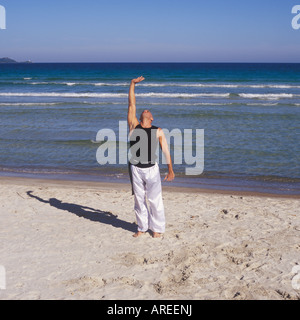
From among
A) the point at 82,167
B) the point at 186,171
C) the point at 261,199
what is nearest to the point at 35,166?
the point at 82,167

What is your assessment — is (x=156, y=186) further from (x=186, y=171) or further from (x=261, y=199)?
(x=186, y=171)

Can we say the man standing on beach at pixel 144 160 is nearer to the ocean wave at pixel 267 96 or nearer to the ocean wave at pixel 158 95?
the ocean wave at pixel 158 95

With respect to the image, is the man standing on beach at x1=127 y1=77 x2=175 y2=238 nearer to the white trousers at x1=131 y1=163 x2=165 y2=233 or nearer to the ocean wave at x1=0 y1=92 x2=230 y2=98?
the white trousers at x1=131 y1=163 x2=165 y2=233

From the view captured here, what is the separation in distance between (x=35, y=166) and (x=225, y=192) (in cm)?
524

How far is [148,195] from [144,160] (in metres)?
0.52

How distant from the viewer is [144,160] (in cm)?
561

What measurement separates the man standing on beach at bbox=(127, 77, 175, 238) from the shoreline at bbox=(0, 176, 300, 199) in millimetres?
3245

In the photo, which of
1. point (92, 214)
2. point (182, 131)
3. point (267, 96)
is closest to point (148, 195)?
point (92, 214)

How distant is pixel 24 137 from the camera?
14.8m

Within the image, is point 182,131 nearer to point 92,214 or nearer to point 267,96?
point 92,214

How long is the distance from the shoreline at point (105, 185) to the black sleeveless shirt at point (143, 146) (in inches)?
139

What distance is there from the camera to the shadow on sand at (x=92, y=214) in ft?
22.0

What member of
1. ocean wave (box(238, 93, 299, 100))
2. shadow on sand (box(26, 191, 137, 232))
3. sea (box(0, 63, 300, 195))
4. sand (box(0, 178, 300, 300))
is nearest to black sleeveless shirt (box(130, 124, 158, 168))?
sand (box(0, 178, 300, 300))

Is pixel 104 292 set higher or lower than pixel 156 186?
lower
